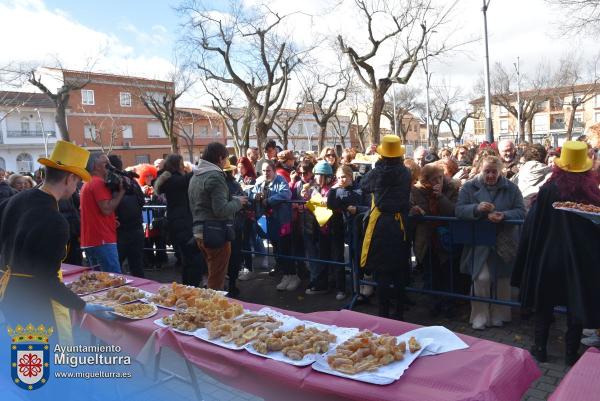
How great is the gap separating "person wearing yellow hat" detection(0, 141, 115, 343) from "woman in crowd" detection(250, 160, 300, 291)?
3.91 metres

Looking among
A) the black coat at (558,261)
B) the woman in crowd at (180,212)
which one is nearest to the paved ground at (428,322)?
the black coat at (558,261)

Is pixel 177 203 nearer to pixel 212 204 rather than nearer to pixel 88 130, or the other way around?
pixel 212 204

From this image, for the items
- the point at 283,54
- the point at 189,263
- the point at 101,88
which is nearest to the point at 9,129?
the point at 101,88

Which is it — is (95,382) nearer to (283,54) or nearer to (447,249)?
(447,249)

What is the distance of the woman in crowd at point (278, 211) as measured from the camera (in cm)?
654

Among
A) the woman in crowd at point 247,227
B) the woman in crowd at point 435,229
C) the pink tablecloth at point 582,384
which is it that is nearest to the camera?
the pink tablecloth at point 582,384

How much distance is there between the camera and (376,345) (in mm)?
2424

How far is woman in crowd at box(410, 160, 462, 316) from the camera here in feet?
17.4

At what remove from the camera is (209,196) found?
493 centimetres

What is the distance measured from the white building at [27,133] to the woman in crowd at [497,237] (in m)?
52.7

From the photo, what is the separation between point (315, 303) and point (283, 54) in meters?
18.0

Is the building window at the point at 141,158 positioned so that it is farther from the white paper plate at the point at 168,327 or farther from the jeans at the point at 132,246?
the white paper plate at the point at 168,327

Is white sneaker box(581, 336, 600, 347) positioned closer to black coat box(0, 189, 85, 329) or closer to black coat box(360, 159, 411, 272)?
black coat box(360, 159, 411, 272)

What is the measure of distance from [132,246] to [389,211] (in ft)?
10.9
